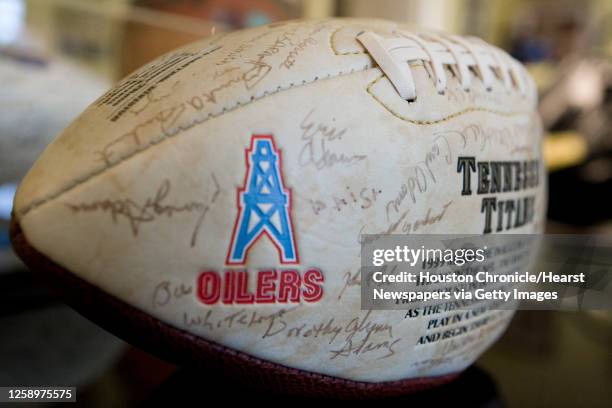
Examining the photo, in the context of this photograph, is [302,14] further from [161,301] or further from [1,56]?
[161,301]

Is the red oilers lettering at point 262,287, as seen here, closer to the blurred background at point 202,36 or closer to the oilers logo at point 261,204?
the oilers logo at point 261,204

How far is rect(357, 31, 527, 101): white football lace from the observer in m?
0.46

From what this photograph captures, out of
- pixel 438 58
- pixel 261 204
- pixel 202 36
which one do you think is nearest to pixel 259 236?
pixel 261 204

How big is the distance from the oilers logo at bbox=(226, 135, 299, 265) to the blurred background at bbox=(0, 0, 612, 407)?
18 cm

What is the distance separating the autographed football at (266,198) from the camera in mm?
385

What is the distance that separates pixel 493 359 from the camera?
0.73 meters

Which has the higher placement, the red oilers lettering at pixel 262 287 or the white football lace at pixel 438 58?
the white football lace at pixel 438 58

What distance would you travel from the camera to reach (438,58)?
0.50 m

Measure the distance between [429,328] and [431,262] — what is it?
0.06 meters

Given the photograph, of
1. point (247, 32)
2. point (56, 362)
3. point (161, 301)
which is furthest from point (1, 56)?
point (161, 301)

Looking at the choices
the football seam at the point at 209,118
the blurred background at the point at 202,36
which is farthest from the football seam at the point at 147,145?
the blurred background at the point at 202,36
